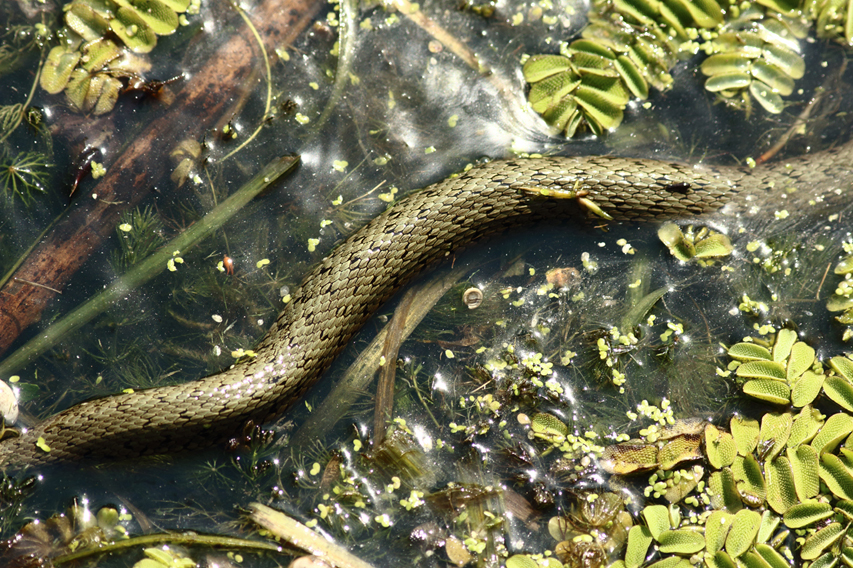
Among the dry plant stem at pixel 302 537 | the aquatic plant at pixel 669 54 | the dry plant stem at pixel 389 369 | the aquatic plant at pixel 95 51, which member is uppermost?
the aquatic plant at pixel 95 51

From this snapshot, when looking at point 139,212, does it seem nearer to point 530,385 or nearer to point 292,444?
point 292,444

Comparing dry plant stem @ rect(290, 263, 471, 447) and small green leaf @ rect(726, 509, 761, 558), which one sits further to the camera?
dry plant stem @ rect(290, 263, 471, 447)

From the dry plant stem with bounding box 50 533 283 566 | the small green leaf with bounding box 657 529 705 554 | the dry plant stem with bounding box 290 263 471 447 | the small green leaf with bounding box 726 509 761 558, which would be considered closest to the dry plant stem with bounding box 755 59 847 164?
the dry plant stem with bounding box 290 263 471 447

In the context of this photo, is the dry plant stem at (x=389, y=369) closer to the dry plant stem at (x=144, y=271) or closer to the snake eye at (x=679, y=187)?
the dry plant stem at (x=144, y=271)

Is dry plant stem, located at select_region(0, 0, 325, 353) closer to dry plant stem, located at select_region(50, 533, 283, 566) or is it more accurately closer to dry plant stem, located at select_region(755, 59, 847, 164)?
dry plant stem, located at select_region(50, 533, 283, 566)

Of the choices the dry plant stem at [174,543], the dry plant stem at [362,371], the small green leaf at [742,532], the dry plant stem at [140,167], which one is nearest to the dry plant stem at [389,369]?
the dry plant stem at [362,371]

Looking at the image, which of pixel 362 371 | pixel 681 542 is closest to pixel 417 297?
pixel 362 371
